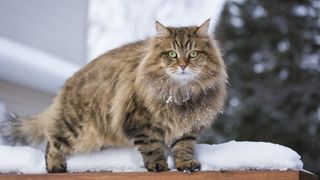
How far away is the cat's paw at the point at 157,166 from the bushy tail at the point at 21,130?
4.11 feet

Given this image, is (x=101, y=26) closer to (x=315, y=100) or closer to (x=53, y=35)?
(x=315, y=100)

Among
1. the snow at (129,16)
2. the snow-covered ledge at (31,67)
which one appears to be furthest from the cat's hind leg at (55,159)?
the snow at (129,16)

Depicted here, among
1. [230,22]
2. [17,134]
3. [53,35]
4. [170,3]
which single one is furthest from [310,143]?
[17,134]

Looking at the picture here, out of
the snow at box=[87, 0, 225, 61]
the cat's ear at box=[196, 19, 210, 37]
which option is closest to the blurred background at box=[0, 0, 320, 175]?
the snow at box=[87, 0, 225, 61]

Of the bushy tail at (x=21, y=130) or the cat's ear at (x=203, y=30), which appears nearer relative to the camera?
the cat's ear at (x=203, y=30)

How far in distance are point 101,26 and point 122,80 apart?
14.5 meters

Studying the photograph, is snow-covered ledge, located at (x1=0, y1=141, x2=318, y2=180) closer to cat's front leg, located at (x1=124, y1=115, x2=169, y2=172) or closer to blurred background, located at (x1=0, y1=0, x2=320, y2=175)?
cat's front leg, located at (x1=124, y1=115, x2=169, y2=172)

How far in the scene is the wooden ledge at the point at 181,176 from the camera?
248 centimetres

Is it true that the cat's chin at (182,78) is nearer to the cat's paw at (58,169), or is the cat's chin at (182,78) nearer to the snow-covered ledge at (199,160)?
the snow-covered ledge at (199,160)

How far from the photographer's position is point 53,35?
7.20 meters

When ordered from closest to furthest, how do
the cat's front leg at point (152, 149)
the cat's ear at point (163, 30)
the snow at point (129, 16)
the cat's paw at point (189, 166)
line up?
the cat's paw at point (189, 166), the cat's front leg at point (152, 149), the cat's ear at point (163, 30), the snow at point (129, 16)

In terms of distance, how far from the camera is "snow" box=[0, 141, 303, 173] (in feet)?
8.38

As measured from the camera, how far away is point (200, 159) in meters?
2.80

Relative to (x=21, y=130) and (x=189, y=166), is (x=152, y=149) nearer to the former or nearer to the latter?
(x=189, y=166)
